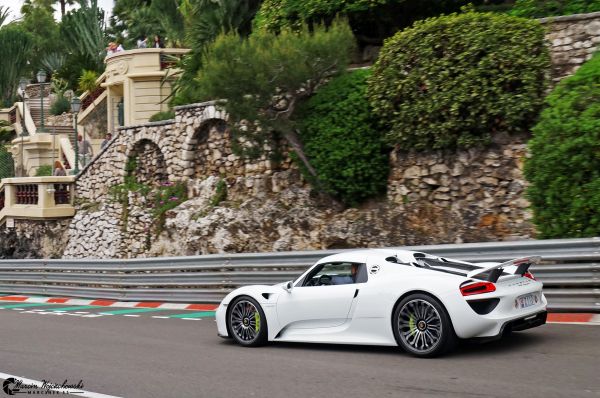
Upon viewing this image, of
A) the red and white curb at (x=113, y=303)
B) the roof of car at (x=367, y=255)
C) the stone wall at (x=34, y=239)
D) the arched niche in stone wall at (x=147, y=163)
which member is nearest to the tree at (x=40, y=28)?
the stone wall at (x=34, y=239)

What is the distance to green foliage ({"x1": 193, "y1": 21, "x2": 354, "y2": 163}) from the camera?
59.4 feet

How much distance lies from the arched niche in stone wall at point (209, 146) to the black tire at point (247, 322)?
12.6m

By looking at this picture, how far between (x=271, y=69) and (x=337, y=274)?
928 cm

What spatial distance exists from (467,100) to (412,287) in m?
7.93

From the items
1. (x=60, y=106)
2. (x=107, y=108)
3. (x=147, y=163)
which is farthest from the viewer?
(x=60, y=106)

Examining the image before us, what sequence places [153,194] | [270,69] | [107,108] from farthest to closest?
[107,108], [153,194], [270,69]

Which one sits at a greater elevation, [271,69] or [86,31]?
[86,31]

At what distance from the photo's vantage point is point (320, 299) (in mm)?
9680

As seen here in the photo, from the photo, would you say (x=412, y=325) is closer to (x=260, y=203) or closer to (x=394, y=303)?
(x=394, y=303)

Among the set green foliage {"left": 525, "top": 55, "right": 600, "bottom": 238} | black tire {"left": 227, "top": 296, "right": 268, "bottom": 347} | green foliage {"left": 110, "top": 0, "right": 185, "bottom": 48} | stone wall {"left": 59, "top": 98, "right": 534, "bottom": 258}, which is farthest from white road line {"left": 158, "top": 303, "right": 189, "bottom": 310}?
green foliage {"left": 110, "top": 0, "right": 185, "bottom": 48}

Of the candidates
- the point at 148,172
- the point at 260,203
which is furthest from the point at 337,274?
the point at 148,172

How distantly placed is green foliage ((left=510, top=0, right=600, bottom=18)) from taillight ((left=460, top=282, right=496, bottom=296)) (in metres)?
10.6

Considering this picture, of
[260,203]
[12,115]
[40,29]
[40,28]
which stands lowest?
[260,203]

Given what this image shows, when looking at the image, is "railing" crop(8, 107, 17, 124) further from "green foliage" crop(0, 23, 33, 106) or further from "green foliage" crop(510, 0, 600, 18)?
"green foliage" crop(510, 0, 600, 18)
